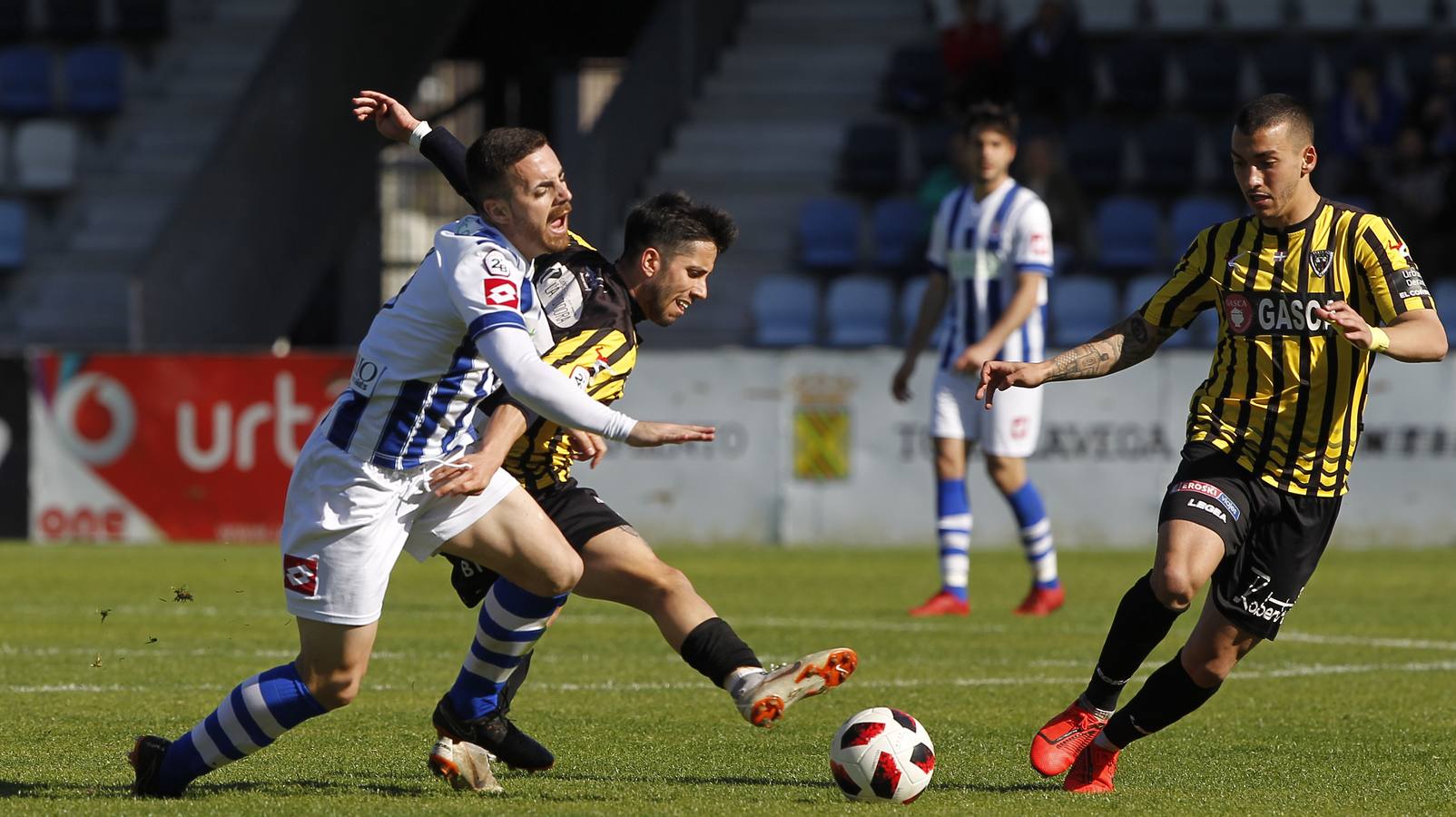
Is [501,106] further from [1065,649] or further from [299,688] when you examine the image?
[299,688]

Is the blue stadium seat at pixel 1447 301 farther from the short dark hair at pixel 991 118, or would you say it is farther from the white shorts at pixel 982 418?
the short dark hair at pixel 991 118

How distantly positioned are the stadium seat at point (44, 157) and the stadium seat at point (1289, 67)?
1192cm

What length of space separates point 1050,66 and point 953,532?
31.0ft

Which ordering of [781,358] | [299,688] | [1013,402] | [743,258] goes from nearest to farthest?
[299,688], [1013,402], [781,358], [743,258]

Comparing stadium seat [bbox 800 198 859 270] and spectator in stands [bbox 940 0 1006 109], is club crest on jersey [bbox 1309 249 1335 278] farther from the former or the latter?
stadium seat [bbox 800 198 859 270]

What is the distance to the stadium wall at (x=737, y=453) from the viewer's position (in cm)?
1386

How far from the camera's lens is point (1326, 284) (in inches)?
206

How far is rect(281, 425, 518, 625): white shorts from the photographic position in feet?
15.6

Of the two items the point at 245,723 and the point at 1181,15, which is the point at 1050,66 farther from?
the point at 245,723

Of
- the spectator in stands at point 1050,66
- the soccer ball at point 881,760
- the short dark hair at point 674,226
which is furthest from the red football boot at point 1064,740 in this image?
the spectator in stands at point 1050,66

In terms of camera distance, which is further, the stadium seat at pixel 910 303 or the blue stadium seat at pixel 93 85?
the blue stadium seat at pixel 93 85

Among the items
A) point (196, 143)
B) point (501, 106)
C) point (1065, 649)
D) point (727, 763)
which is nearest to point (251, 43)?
point (196, 143)

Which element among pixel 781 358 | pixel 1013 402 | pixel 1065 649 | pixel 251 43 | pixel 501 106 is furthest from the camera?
A: pixel 501 106

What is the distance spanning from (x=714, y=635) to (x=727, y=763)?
0.59 m
